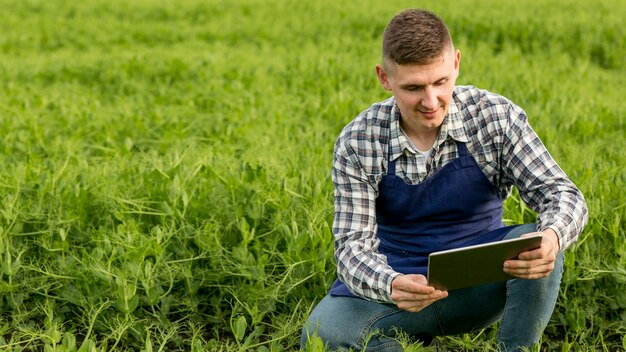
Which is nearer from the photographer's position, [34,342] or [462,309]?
[462,309]

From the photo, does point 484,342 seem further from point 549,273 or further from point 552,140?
point 552,140

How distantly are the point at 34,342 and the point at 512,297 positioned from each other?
2026 millimetres

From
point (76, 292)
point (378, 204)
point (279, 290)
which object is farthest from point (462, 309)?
point (76, 292)

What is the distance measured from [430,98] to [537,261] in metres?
0.68

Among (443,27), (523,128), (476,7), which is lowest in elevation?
(476,7)

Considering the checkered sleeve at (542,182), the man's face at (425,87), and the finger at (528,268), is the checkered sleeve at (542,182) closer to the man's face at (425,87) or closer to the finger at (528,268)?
the finger at (528,268)

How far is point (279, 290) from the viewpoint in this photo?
3977mm

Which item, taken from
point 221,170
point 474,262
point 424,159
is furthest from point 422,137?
point 221,170

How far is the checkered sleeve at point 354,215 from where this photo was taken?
125 inches

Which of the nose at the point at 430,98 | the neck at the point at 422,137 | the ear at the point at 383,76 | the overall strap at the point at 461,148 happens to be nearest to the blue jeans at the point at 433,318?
the overall strap at the point at 461,148

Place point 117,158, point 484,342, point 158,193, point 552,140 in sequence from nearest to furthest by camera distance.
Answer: point 484,342 < point 158,193 < point 117,158 < point 552,140

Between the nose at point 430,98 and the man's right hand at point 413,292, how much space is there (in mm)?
609

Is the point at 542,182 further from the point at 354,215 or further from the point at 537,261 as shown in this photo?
the point at 354,215

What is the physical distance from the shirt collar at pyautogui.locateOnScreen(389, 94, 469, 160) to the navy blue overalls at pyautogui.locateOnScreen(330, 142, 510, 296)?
0.04m
